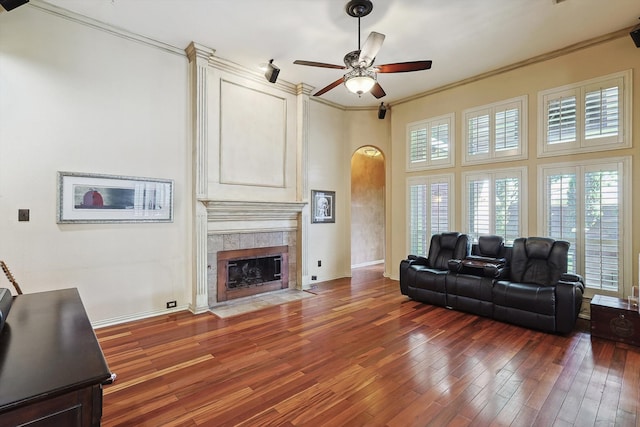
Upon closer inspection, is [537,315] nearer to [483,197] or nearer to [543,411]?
[543,411]

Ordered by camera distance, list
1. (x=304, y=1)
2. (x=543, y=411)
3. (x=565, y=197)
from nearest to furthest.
Result: (x=543, y=411), (x=304, y=1), (x=565, y=197)

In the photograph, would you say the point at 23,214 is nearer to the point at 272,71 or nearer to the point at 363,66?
the point at 272,71

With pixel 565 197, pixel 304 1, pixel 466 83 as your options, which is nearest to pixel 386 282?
pixel 565 197

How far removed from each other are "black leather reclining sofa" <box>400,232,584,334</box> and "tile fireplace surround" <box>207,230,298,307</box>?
6.36 ft

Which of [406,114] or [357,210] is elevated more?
[406,114]

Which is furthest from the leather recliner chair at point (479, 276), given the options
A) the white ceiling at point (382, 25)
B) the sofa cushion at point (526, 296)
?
the white ceiling at point (382, 25)

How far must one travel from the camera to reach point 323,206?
6109 millimetres

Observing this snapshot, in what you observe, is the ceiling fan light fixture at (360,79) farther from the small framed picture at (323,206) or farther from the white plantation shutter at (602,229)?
the white plantation shutter at (602,229)

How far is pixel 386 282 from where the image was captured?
6.03m

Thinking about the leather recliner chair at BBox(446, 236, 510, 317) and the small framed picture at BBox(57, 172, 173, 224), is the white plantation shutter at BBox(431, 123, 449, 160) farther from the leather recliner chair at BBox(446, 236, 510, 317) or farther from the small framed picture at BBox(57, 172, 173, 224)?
the small framed picture at BBox(57, 172, 173, 224)

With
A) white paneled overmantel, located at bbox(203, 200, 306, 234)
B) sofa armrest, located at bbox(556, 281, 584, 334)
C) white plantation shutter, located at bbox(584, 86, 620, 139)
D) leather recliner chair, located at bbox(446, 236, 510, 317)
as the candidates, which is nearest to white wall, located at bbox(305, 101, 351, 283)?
white paneled overmantel, located at bbox(203, 200, 306, 234)

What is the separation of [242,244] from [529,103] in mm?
4788

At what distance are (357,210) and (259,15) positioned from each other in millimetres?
5245

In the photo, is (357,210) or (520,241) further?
(357,210)
